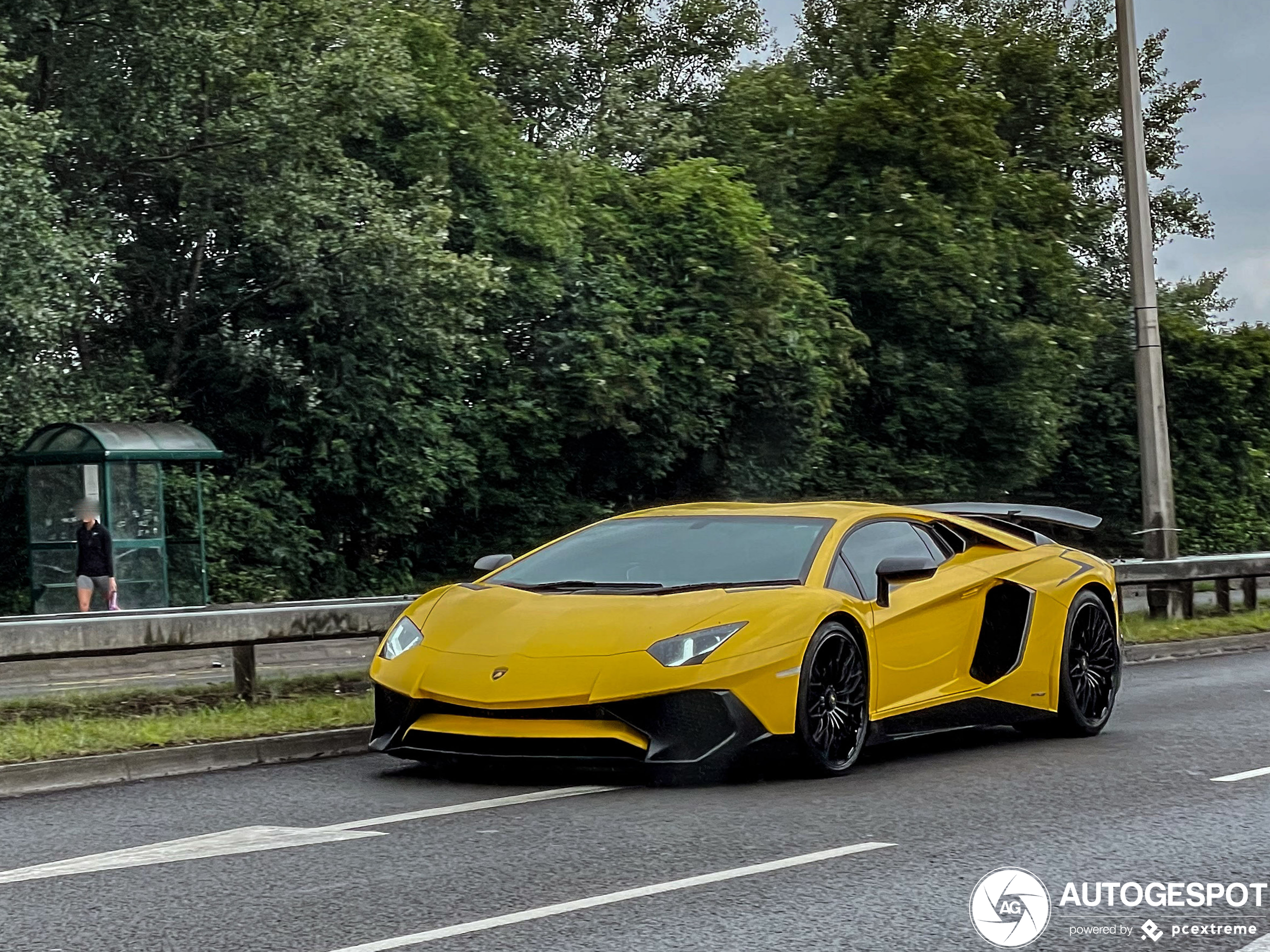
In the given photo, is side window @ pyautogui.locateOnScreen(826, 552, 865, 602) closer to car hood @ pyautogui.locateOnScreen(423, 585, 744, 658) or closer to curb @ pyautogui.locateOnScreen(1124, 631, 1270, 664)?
car hood @ pyautogui.locateOnScreen(423, 585, 744, 658)

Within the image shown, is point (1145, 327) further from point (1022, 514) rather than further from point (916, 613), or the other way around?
point (916, 613)

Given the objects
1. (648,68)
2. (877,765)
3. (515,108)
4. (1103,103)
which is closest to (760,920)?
(877,765)

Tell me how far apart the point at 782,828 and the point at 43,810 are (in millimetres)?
3384

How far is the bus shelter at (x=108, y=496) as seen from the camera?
2272cm

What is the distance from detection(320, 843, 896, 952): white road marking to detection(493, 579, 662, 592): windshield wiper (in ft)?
7.70

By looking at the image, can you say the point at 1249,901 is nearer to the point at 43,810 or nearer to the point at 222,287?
the point at 43,810

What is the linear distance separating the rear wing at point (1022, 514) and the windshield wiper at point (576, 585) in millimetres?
2891

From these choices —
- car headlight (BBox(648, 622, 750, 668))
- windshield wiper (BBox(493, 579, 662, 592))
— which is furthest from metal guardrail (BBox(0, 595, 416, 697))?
car headlight (BBox(648, 622, 750, 668))

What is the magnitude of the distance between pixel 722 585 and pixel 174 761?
3.03 meters

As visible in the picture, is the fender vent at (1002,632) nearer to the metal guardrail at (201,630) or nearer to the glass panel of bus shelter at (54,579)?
the metal guardrail at (201,630)

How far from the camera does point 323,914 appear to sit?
5543 mm

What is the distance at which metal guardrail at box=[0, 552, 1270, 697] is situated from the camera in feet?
33.7

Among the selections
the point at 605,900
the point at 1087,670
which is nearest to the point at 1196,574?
the point at 1087,670

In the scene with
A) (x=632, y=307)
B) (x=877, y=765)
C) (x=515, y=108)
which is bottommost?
(x=877, y=765)
